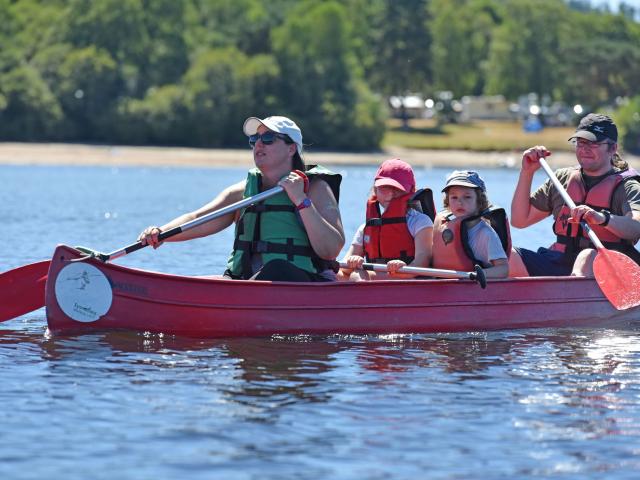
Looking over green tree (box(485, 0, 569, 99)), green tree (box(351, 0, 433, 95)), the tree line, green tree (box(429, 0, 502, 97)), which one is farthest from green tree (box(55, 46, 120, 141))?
green tree (box(485, 0, 569, 99))

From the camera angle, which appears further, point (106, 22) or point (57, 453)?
point (106, 22)

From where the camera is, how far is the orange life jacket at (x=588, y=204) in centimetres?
1034

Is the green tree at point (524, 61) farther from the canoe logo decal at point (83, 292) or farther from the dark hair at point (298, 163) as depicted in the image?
the canoe logo decal at point (83, 292)

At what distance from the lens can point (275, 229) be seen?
9117 mm

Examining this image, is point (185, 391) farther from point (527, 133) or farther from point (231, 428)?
point (527, 133)

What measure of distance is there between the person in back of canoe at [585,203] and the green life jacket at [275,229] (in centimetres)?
191

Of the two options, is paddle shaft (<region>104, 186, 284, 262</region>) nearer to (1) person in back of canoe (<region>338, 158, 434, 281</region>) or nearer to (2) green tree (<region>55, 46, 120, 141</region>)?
(1) person in back of canoe (<region>338, 158, 434, 281</region>)

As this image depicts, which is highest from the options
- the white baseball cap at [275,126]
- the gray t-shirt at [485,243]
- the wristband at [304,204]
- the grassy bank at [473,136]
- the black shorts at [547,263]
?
the grassy bank at [473,136]

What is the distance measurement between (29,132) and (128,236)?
130ft

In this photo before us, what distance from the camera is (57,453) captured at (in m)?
6.43

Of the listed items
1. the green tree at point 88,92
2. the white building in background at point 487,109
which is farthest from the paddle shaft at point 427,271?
the white building in background at point 487,109

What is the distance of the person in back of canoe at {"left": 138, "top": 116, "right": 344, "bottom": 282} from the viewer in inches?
345

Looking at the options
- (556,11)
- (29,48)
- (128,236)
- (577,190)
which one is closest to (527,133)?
(556,11)

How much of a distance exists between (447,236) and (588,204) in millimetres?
1357
